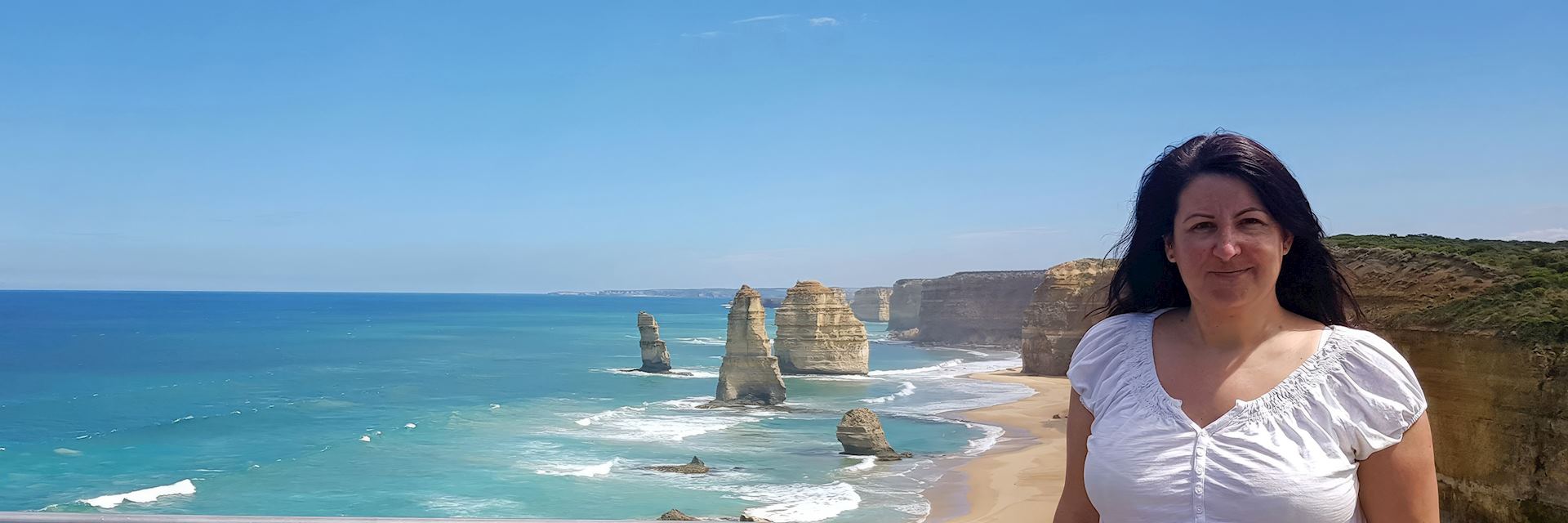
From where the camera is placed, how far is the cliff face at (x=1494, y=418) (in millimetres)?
5863

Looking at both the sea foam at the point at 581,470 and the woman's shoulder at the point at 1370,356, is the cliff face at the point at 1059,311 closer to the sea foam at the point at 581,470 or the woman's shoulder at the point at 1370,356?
the sea foam at the point at 581,470

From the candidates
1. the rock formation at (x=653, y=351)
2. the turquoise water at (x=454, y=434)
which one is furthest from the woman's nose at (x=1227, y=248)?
the rock formation at (x=653, y=351)

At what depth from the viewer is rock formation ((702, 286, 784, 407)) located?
39.9 m

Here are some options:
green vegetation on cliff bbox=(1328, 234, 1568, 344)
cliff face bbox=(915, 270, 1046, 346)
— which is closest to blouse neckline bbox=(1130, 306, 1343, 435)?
green vegetation on cliff bbox=(1328, 234, 1568, 344)

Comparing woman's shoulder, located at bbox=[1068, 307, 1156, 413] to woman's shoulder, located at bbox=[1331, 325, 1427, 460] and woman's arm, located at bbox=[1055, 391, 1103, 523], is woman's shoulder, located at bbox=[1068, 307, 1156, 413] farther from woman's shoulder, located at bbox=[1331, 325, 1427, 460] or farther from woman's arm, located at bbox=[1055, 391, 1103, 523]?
woman's shoulder, located at bbox=[1331, 325, 1427, 460]

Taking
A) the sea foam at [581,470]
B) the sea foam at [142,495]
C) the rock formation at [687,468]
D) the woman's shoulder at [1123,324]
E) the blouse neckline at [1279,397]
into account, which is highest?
the woman's shoulder at [1123,324]

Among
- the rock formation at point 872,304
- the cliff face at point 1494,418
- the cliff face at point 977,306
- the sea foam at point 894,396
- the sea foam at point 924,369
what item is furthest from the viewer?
the rock formation at point 872,304

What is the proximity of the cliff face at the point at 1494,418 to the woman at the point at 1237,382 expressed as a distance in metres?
4.64

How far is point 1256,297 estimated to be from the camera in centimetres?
180

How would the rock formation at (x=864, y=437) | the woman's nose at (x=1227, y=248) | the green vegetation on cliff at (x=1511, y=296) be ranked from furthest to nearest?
the rock formation at (x=864, y=437) → the green vegetation on cliff at (x=1511, y=296) → the woman's nose at (x=1227, y=248)

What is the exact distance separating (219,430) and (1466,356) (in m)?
41.1

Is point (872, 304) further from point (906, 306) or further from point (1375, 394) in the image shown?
point (1375, 394)

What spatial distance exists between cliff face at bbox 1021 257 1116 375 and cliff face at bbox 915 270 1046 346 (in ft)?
111

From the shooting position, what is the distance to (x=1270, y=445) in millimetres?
1665
